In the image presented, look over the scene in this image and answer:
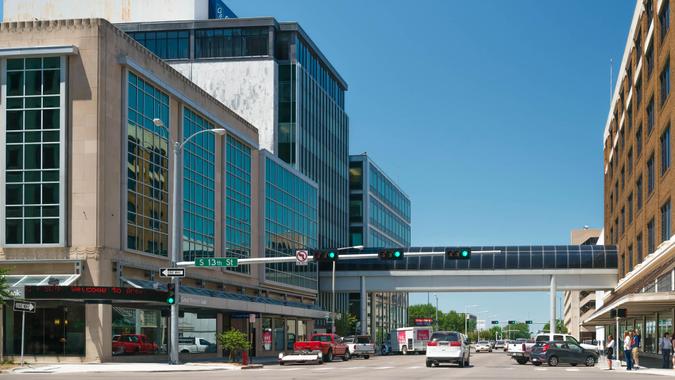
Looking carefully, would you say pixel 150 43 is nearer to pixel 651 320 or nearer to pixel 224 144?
pixel 224 144

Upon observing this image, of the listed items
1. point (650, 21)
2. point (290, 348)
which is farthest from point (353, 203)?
point (650, 21)

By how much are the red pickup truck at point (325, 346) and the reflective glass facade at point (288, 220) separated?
14.6 metres

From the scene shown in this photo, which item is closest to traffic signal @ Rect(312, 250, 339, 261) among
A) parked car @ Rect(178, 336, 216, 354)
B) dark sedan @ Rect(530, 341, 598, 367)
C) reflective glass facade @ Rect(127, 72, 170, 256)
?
reflective glass facade @ Rect(127, 72, 170, 256)

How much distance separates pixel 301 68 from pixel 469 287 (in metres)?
26.4

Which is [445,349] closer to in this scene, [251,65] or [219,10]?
[251,65]

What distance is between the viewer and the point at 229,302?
60.7m

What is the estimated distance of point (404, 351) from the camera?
290ft

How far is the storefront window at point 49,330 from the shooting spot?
47.6 meters

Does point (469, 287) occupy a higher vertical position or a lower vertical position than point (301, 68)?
lower

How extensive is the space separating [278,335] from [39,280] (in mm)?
33805

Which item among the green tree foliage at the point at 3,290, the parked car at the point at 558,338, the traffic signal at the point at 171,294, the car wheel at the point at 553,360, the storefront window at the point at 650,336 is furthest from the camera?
the storefront window at the point at 650,336

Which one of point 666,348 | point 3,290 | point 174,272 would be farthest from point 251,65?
Result: point 666,348

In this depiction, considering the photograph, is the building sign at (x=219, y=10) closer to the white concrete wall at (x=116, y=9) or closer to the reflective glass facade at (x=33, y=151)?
the white concrete wall at (x=116, y=9)

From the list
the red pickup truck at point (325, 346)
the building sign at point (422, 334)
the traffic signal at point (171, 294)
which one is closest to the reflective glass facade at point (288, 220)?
the building sign at point (422, 334)
